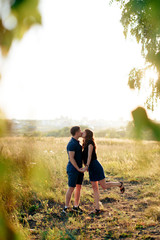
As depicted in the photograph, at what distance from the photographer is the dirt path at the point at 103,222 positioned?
371 centimetres

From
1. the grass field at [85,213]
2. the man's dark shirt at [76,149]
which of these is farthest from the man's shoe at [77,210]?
the man's dark shirt at [76,149]

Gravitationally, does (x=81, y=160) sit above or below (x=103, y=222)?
above

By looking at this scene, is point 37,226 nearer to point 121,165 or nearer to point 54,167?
point 54,167

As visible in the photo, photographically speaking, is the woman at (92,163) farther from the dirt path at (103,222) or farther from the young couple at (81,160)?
the dirt path at (103,222)

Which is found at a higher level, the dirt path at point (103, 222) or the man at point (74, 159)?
the man at point (74, 159)

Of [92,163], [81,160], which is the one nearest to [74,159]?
[81,160]

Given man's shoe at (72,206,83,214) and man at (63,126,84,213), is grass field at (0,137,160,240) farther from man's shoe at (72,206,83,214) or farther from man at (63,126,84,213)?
man at (63,126,84,213)

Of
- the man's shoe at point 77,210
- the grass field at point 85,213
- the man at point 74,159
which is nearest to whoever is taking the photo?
the grass field at point 85,213

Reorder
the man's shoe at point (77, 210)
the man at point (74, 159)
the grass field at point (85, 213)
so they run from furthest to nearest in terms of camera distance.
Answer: the man's shoe at point (77, 210), the man at point (74, 159), the grass field at point (85, 213)

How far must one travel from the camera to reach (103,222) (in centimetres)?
433

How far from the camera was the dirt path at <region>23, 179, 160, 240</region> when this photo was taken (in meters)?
3.71

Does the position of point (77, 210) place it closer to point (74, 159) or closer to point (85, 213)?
point (85, 213)

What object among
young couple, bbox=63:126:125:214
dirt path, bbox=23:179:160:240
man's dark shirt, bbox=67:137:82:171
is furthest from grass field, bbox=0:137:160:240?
man's dark shirt, bbox=67:137:82:171

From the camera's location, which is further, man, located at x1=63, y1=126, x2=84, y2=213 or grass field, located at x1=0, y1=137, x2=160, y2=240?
man, located at x1=63, y1=126, x2=84, y2=213
